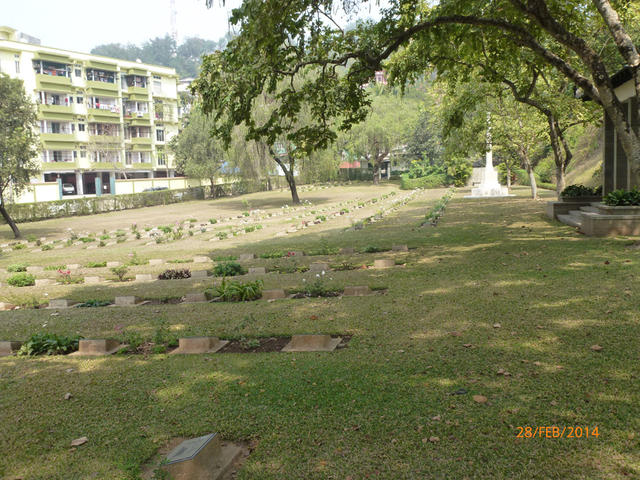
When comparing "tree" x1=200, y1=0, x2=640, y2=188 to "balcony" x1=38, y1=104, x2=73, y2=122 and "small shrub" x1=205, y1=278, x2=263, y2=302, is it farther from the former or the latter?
"balcony" x1=38, y1=104, x2=73, y2=122

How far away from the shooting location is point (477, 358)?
4.96 meters

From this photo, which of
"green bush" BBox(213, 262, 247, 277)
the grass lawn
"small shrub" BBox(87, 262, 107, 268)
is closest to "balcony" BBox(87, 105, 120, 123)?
"small shrub" BBox(87, 262, 107, 268)

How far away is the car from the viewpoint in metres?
59.0

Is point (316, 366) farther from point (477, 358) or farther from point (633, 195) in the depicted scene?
point (633, 195)

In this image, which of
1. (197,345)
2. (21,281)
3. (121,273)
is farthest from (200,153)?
(197,345)

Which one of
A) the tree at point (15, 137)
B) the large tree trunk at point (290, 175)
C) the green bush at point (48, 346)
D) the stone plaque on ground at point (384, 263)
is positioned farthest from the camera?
the large tree trunk at point (290, 175)

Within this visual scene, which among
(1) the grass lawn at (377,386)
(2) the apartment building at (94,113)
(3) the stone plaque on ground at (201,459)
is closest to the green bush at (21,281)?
(1) the grass lawn at (377,386)

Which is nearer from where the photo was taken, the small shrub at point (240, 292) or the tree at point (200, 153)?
A: the small shrub at point (240, 292)

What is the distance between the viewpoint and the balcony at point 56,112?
55.7 meters

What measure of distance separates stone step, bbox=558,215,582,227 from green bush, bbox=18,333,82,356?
12483mm

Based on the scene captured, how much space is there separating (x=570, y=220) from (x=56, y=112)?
2225 inches

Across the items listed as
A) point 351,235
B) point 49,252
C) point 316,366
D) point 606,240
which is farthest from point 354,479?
point 49,252

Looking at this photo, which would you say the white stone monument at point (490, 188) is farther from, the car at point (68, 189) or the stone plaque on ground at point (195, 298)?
the car at point (68, 189)

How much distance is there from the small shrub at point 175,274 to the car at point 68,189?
53522mm
